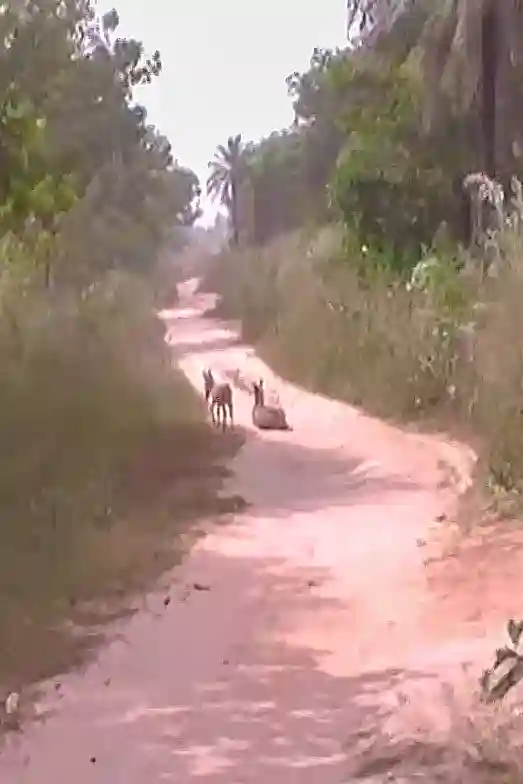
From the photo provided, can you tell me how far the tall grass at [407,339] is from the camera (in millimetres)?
8750

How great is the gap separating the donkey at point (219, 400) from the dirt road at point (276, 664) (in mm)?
4124

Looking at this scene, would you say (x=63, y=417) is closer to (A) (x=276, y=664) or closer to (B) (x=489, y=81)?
(A) (x=276, y=664)

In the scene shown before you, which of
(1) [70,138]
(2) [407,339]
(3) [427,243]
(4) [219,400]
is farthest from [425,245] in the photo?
(1) [70,138]

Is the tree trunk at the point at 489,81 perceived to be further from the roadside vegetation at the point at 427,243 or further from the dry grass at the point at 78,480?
the dry grass at the point at 78,480

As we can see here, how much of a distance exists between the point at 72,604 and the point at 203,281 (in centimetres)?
4823

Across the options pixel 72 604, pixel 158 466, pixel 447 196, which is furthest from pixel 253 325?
pixel 72 604

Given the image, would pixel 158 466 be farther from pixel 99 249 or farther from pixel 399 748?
pixel 99 249

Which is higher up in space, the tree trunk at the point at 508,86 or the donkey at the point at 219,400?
the tree trunk at the point at 508,86

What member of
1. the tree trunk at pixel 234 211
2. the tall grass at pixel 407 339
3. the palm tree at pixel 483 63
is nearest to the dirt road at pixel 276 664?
the tall grass at pixel 407 339

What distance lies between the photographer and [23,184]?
9086 millimetres

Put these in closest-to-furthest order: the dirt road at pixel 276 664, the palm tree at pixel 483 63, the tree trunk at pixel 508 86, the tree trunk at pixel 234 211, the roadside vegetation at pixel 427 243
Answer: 1. the dirt road at pixel 276 664
2. the roadside vegetation at pixel 427 243
3. the tree trunk at pixel 508 86
4. the palm tree at pixel 483 63
5. the tree trunk at pixel 234 211

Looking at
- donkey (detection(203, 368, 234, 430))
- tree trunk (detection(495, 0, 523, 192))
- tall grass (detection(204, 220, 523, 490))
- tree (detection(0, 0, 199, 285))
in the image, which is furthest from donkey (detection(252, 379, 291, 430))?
tree trunk (detection(495, 0, 523, 192))

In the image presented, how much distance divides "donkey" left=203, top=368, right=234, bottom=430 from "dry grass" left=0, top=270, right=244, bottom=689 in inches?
77.3

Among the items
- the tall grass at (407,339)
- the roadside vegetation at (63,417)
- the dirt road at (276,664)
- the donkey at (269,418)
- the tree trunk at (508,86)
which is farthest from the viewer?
the donkey at (269,418)
